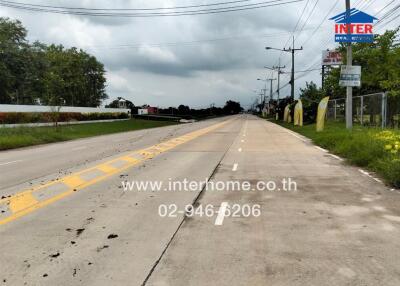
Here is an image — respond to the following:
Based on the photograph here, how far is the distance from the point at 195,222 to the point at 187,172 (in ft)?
21.9

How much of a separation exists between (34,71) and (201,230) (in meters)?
76.4

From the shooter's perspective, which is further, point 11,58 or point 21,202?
point 11,58

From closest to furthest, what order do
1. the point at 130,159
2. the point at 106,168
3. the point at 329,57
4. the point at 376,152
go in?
the point at 106,168 < the point at 376,152 < the point at 130,159 < the point at 329,57

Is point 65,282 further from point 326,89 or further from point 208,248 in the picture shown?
point 326,89

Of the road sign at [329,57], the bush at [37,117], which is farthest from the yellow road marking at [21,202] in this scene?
the road sign at [329,57]

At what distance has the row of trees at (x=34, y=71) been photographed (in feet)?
239

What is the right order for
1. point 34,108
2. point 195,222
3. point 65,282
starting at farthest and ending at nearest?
point 34,108
point 195,222
point 65,282

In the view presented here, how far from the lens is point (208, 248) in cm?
675

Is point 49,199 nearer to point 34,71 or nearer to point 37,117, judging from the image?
point 37,117

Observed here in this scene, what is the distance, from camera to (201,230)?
7.76 meters

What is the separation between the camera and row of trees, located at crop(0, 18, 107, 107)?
72.9m

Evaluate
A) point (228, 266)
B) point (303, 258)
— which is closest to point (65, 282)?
point (228, 266)

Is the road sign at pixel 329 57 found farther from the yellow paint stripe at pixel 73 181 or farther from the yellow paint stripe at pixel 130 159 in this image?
the yellow paint stripe at pixel 73 181

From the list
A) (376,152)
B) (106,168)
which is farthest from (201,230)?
(376,152)
